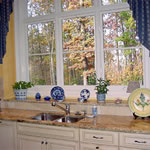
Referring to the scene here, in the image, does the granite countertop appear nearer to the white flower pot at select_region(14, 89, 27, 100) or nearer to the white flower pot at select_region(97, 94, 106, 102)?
the white flower pot at select_region(97, 94, 106, 102)

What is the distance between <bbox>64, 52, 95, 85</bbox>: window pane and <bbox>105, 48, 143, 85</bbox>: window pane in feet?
0.80

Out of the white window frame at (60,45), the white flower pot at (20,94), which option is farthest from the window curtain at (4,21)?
the white flower pot at (20,94)

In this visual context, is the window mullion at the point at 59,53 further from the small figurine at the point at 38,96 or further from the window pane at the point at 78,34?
the small figurine at the point at 38,96

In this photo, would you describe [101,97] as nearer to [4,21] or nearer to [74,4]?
[74,4]

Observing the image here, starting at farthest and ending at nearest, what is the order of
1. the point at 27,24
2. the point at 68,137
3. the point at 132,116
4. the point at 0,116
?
the point at 27,24
the point at 0,116
the point at 132,116
the point at 68,137

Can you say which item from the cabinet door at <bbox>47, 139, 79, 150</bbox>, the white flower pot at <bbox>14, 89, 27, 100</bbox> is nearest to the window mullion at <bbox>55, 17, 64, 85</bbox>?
the white flower pot at <bbox>14, 89, 27, 100</bbox>

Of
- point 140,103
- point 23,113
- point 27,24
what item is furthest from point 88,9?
point 23,113

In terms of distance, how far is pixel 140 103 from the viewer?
8.28ft

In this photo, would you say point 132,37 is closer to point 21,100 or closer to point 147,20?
point 147,20

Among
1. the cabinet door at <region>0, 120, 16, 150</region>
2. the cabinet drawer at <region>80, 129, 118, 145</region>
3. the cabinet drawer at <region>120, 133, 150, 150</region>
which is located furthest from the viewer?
Answer: the cabinet door at <region>0, 120, 16, 150</region>

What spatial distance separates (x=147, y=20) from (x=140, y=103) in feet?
3.20

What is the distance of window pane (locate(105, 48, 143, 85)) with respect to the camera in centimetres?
289

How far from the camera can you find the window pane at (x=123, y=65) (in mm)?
2889

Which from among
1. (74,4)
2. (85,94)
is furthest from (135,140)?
(74,4)
